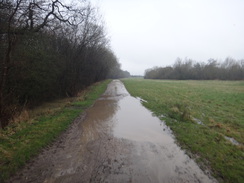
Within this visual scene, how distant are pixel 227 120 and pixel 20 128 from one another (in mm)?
11045

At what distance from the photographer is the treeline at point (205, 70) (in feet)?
203

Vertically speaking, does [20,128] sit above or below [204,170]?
above

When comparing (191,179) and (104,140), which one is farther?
(104,140)

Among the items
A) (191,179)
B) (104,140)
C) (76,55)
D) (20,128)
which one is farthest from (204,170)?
(76,55)

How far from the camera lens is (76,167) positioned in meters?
3.80

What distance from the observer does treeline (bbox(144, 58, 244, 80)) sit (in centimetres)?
6175

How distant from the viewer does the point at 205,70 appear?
70.0 meters

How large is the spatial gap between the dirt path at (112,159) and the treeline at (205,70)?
72.4 m

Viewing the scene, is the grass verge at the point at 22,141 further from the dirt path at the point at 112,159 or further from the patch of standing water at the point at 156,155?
the patch of standing water at the point at 156,155

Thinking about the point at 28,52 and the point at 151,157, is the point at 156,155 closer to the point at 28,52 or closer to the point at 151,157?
the point at 151,157

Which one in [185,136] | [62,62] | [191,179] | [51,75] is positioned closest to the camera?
[191,179]

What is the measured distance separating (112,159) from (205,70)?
79044mm

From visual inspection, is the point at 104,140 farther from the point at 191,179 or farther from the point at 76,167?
the point at 191,179

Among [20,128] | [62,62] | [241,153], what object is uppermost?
[62,62]
